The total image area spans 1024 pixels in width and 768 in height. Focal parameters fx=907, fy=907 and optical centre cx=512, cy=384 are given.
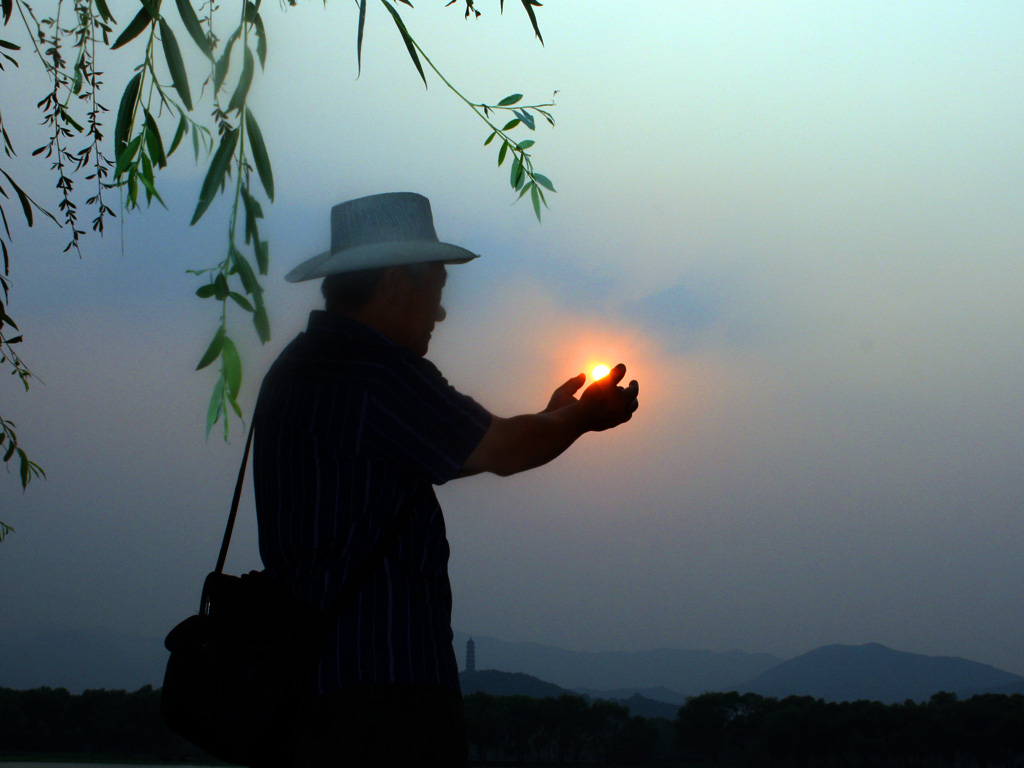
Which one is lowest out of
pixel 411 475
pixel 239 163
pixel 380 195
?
pixel 411 475

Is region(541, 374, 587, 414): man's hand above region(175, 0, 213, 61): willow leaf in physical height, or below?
below

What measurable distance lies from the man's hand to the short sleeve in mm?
764

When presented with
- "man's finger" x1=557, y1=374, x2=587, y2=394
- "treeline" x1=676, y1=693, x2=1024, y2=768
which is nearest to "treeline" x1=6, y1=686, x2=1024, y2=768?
"treeline" x1=676, y1=693, x2=1024, y2=768

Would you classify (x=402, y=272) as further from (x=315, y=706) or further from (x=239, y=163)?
(x=315, y=706)

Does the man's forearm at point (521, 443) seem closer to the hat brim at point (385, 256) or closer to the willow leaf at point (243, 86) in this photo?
the hat brim at point (385, 256)

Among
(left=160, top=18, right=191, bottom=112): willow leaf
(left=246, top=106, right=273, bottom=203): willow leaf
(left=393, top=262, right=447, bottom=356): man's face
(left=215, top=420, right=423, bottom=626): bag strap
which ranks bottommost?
(left=215, top=420, right=423, bottom=626): bag strap

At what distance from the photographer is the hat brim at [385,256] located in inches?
86.7

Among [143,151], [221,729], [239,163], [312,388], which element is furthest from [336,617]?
[143,151]

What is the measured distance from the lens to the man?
1.85 metres

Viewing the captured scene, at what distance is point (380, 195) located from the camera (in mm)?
2477

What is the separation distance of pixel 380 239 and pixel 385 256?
146mm

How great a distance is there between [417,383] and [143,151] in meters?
0.89

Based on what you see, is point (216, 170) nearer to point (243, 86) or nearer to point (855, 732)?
point (243, 86)

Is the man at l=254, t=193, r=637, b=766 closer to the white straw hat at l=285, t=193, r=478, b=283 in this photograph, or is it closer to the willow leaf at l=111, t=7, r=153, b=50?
the white straw hat at l=285, t=193, r=478, b=283
